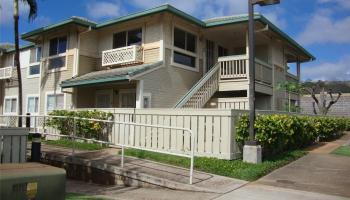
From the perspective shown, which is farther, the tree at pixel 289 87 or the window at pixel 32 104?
the window at pixel 32 104

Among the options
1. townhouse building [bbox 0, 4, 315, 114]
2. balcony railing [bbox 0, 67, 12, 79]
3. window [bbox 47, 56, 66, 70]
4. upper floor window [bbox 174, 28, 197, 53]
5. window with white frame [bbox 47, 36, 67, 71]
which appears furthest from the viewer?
balcony railing [bbox 0, 67, 12, 79]

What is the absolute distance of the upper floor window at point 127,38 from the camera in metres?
19.4

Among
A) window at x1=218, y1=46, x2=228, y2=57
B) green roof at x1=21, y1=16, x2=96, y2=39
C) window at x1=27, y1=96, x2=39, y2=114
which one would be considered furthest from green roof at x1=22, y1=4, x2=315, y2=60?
window at x1=27, y1=96, x2=39, y2=114

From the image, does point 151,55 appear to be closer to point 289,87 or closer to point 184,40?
point 184,40

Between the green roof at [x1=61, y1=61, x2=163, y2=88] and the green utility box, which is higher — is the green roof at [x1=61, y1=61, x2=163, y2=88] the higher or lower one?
the higher one

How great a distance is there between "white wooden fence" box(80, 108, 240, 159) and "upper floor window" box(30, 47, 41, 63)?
11457 millimetres

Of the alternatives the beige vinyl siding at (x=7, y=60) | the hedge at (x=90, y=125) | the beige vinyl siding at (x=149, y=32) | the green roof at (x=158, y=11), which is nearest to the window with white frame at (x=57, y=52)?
the green roof at (x=158, y=11)

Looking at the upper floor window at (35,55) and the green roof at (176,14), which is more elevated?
the green roof at (176,14)

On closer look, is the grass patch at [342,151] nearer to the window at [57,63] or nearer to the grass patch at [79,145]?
the grass patch at [79,145]

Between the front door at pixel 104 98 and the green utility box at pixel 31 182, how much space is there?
14.9 metres

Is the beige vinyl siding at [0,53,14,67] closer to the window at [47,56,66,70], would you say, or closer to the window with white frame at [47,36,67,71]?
the window with white frame at [47,36,67,71]

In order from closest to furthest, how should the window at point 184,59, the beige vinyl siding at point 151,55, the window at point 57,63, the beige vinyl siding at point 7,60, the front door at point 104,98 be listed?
the beige vinyl siding at point 151,55 < the window at point 184,59 < the front door at point 104,98 < the window at point 57,63 < the beige vinyl siding at point 7,60

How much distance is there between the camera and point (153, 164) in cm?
1102

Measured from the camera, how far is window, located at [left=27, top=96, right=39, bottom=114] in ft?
76.1
